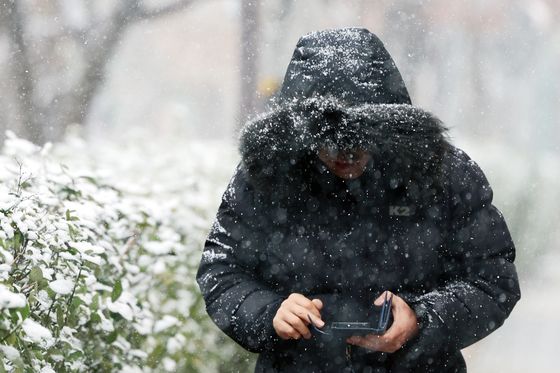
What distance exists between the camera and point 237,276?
2520 millimetres

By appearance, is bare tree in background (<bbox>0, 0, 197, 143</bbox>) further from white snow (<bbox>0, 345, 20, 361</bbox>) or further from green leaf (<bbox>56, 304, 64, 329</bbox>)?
white snow (<bbox>0, 345, 20, 361</bbox>)

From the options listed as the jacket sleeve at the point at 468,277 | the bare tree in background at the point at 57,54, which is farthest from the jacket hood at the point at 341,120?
the bare tree in background at the point at 57,54

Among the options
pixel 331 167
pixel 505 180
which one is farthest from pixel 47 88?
pixel 331 167

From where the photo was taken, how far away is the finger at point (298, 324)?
7.61 ft

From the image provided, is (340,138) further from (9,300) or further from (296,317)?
(9,300)

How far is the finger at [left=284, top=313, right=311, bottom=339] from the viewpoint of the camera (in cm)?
232

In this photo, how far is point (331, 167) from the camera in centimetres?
248

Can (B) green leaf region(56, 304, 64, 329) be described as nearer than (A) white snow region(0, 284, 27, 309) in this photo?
No

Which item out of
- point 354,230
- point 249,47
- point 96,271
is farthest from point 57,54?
point 354,230

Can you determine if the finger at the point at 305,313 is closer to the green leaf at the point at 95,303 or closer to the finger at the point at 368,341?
the finger at the point at 368,341

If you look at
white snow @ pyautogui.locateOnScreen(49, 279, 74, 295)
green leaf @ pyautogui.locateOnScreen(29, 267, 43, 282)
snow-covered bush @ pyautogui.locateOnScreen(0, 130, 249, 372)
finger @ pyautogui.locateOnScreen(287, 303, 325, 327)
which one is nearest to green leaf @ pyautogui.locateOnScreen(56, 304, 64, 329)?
snow-covered bush @ pyautogui.locateOnScreen(0, 130, 249, 372)

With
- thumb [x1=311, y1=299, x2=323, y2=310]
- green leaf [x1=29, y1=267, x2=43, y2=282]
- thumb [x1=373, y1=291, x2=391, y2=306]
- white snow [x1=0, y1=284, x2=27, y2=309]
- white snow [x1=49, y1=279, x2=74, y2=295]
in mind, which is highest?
thumb [x1=373, y1=291, x2=391, y2=306]

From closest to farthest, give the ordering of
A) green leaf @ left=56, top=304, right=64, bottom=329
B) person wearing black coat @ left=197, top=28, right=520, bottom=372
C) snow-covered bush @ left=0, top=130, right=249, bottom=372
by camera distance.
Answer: person wearing black coat @ left=197, top=28, right=520, bottom=372
snow-covered bush @ left=0, top=130, right=249, bottom=372
green leaf @ left=56, top=304, right=64, bottom=329

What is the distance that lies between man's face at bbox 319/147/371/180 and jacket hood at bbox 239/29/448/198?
0.02m
